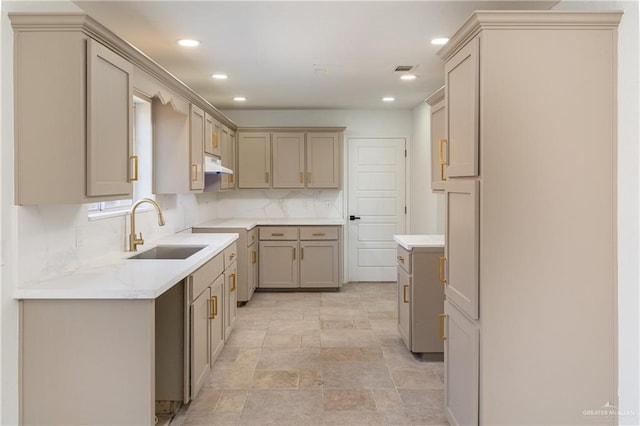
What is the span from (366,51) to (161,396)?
115 inches

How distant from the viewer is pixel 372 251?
22.3 feet

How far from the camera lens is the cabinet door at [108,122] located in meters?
2.19

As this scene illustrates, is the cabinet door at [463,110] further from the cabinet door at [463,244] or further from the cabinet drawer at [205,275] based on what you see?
the cabinet drawer at [205,275]

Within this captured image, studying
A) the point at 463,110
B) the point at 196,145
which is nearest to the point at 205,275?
the point at 196,145

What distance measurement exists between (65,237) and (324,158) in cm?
413

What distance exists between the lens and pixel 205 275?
3.13 m

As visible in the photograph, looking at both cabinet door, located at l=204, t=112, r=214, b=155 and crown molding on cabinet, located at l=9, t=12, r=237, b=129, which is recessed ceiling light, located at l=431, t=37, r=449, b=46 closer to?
crown molding on cabinet, located at l=9, t=12, r=237, b=129

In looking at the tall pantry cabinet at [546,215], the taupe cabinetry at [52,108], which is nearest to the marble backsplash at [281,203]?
the taupe cabinetry at [52,108]

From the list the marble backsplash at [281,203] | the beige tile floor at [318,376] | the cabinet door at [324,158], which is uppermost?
the cabinet door at [324,158]

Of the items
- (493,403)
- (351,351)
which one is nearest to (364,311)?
(351,351)

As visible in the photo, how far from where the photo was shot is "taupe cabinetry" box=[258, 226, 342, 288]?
600 centimetres

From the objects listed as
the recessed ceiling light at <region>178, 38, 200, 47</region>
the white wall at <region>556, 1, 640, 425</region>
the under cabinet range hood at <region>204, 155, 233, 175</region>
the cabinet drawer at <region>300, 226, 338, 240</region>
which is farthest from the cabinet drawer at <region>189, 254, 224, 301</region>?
the cabinet drawer at <region>300, 226, 338, 240</region>

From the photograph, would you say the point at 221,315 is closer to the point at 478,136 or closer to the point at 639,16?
the point at 478,136

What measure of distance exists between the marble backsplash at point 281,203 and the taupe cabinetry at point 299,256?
69 cm
